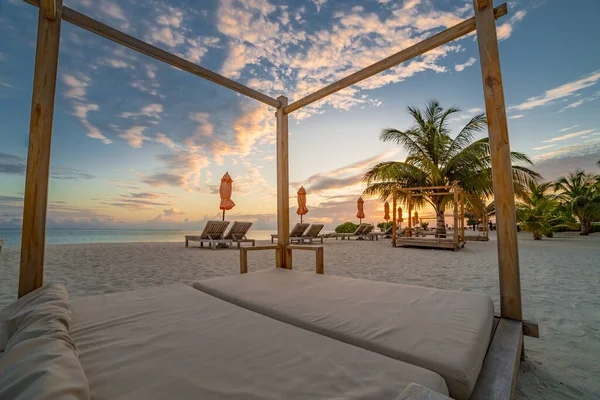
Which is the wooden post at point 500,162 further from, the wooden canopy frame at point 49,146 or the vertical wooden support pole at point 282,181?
the vertical wooden support pole at point 282,181

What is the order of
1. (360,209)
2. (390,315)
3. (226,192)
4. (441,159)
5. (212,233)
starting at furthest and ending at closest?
(360,209), (441,159), (212,233), (226,192), (390,315)

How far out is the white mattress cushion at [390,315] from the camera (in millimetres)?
1028

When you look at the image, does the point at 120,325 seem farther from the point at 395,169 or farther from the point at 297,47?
the point at 395,169

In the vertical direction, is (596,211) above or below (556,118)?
below

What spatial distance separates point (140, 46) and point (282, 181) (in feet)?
6.86

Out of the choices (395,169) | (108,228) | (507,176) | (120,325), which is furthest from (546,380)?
(108,228)

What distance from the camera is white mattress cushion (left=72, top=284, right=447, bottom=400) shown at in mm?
790

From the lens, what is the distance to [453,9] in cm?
451

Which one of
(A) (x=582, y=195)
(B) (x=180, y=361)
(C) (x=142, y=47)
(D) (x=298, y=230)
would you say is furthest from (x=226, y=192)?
(A) (x=582, y=195)

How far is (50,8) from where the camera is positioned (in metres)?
1.91

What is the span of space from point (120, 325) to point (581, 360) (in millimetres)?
2896

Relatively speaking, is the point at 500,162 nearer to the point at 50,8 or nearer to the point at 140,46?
the point at 140,46

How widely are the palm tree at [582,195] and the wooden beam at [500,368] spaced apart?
2403 centimetres

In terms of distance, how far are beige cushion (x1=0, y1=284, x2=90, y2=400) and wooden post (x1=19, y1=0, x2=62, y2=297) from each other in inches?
39.3
